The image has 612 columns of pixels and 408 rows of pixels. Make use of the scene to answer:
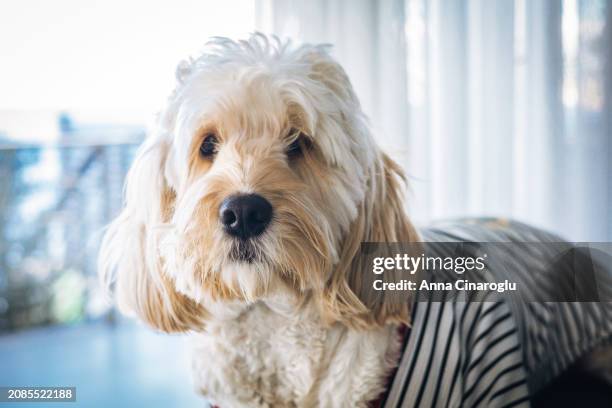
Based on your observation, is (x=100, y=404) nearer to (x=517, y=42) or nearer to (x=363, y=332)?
(x=363, y=332)

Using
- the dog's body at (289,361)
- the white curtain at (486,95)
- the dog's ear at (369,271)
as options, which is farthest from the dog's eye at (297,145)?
the white curtain at (486,95)

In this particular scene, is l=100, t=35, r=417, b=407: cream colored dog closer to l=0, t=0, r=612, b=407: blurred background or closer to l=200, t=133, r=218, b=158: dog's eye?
l=200, t=133, r=218, b=158: dog's eye

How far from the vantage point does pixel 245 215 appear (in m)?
0.67

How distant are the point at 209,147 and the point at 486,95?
3.02ft

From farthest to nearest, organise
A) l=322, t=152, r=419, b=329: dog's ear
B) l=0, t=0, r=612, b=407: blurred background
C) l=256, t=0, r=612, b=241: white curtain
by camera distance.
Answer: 1. l=256, t=0, r=612, b=241: white curtain
2. l=0, t=0, r=612, b=407: blurred background
3. l=322, t=152, r=419, b=329: dog's ear

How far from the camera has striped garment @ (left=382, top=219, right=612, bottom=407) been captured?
81cm

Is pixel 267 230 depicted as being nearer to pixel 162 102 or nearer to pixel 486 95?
pixel 162 102

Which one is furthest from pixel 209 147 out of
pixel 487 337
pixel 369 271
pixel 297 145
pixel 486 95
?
pixel 486 95

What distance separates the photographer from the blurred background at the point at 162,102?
0.94m

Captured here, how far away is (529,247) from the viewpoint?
3.15ft

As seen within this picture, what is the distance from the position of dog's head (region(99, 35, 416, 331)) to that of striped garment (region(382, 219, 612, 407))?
78 millimetres

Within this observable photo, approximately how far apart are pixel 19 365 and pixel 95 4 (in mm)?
702

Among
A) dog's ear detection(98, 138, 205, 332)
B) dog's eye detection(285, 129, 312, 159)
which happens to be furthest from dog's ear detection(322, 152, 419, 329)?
dog's ear detection(98, 138, 205, 332)

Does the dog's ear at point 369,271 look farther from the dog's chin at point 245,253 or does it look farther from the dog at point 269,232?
the dog's chin at point 245,253
